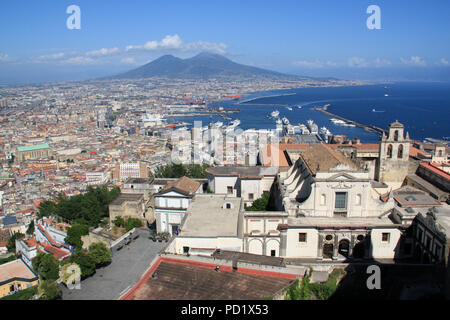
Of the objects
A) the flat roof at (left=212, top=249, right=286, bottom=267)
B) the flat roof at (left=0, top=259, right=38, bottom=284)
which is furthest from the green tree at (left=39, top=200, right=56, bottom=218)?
the flat roof at (left=212, top=249, right=286, bottom=267)

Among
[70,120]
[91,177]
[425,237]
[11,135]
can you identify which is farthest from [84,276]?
[70,120]

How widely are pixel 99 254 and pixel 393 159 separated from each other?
1456 centimetres

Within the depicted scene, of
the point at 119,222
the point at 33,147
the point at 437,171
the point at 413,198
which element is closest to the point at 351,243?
the point at 413,198

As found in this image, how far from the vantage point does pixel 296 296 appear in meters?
9.53

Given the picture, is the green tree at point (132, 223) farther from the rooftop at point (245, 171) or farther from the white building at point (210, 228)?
the white building at point (210, 228)

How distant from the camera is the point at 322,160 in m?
16.6

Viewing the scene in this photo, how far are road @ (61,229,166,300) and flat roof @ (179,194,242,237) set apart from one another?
1.84 meters

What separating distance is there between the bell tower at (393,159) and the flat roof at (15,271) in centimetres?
2049

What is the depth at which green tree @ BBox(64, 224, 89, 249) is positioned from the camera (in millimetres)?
20391

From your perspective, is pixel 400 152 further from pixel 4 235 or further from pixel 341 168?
pixel 4 235

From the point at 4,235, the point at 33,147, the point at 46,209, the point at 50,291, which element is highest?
the point at 50,291

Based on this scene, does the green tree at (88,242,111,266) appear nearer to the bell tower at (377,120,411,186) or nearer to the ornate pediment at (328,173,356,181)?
the ornate pediment at (328,173,356,181)

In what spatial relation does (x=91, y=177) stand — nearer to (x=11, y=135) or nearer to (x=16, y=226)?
(x=16, y=226)
